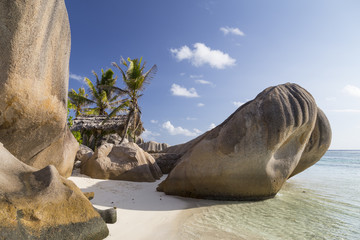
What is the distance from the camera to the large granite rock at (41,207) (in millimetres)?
1586

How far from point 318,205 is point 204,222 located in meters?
2.85

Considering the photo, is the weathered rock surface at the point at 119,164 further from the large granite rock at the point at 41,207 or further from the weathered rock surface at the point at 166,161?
the large granite rock at the point at 41,207

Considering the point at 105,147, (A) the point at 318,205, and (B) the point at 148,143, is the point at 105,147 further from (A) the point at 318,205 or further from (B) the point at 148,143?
(B) the point at 148,143

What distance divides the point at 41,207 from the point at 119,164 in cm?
486

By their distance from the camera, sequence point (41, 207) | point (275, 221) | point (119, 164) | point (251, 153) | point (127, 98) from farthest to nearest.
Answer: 1. point (127, 98)
2. point (119, 164)
3. point (251, 153)
4. point (275, 221)
5. point (41, 207)

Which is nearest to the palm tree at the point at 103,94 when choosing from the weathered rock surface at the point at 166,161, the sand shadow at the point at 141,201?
the weathered rock surface at the point at 166,161

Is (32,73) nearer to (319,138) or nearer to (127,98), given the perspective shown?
(319,138)

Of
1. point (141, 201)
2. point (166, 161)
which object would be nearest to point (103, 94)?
point (166, 161)

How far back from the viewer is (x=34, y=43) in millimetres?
2299

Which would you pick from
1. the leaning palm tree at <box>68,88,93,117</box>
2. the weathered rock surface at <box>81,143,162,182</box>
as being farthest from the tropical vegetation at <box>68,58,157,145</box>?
the weathered rock surface at <box>81,143,162,182</box>

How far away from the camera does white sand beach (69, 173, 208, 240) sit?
8.16 feet

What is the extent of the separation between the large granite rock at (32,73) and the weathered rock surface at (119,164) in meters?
3.37

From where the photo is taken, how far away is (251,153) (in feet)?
14.0

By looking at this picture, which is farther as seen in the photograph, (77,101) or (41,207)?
(77,101)
